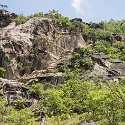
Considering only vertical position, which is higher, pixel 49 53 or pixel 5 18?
pixel 5 18

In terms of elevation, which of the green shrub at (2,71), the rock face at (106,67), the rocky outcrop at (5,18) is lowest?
the green shrub at (2,71)

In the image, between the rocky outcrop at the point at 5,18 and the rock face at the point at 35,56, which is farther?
the rocky outcrop at the point at 5,18

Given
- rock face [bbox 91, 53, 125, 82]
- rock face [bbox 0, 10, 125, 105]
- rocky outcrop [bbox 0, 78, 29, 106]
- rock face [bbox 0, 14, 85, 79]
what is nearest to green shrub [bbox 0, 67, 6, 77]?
rock face [bbox 0, 10, 125, 105]

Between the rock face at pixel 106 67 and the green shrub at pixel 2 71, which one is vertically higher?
the rock face at pixel 106 67

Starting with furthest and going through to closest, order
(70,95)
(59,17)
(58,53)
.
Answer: (59,17), (58,53), (70,95)

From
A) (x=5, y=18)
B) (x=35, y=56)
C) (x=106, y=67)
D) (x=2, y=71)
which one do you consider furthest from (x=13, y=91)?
(x=5, y=18)

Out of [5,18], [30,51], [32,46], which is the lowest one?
[30,51]

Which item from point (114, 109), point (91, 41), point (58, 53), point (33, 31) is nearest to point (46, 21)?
point (33, 31)

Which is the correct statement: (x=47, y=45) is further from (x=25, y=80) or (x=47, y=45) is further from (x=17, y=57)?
(x=25, y=80)

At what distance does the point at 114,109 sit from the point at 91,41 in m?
63.4

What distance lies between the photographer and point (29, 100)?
47531 millimetres

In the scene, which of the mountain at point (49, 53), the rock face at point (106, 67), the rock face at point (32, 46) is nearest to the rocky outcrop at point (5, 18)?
the mountain at point (49, 53)

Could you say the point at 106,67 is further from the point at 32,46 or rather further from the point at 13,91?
the point at 13,91

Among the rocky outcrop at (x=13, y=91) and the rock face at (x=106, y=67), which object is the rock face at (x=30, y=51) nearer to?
the rocky outcrop at (x=13, y=91)
